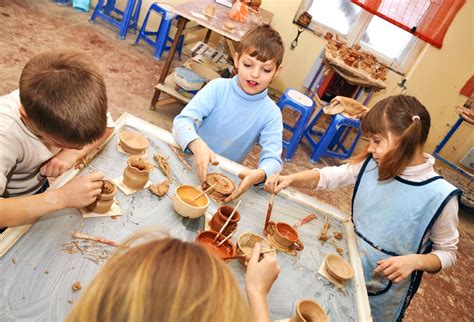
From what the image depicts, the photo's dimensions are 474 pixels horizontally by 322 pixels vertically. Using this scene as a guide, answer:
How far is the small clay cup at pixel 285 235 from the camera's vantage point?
1504 millimetres

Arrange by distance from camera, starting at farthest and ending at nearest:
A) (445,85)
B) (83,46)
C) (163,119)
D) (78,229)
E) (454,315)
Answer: (445,85)
(83,46)
(163,119)
(454,315)
(78,229)

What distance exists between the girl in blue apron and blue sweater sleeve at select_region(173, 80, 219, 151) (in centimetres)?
50

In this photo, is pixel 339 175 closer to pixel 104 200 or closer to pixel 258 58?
pixel 258 58

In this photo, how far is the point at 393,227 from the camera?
1789 millimetres

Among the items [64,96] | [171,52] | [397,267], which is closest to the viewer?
[64,96]

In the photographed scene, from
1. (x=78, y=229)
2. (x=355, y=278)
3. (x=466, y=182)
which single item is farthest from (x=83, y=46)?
(x=466, y=182)

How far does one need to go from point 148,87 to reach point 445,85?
484 cm

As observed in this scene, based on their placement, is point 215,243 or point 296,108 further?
point 296,108

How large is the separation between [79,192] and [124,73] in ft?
12.6

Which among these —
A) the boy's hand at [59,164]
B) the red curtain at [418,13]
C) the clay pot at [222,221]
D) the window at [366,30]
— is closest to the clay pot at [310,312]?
the clay pot at [222,221]

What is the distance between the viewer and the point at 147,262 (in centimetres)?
64

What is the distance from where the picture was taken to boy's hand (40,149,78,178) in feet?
4.64

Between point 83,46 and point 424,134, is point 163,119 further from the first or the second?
point 424,134

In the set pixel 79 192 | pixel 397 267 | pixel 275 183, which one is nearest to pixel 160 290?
pixel 79 192
